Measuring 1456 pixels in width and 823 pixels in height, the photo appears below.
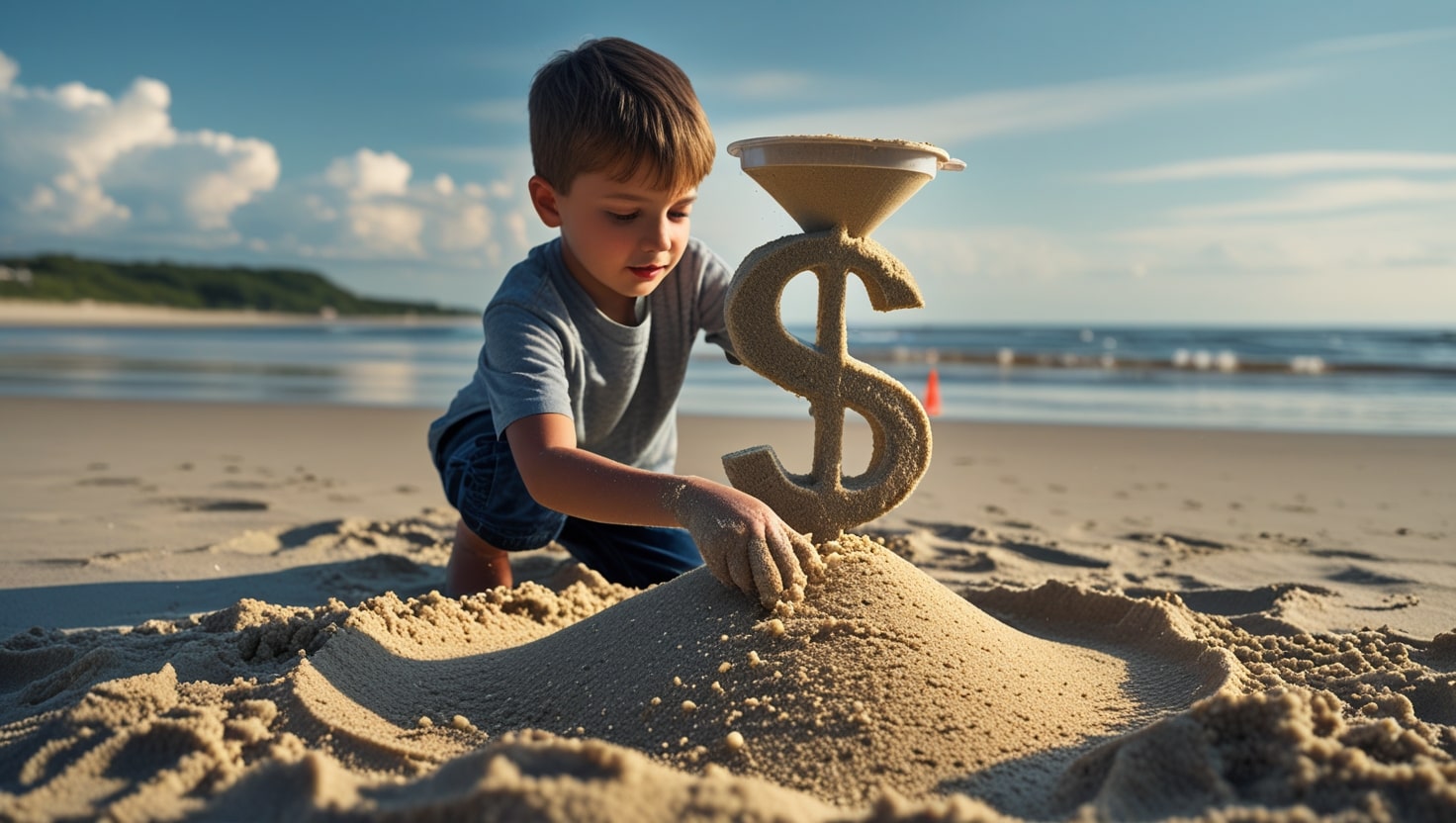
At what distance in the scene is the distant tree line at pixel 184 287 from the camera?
148 feet

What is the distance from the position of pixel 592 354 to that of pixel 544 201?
52 centimetres

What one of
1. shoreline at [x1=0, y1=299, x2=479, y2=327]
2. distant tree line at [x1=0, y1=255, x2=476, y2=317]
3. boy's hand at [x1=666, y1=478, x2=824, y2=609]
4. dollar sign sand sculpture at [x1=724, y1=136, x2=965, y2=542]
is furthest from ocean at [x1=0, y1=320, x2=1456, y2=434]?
distant tree line at [x1=0, y1=255, x2=476, y2=317]

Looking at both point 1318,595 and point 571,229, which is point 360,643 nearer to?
point 571,229

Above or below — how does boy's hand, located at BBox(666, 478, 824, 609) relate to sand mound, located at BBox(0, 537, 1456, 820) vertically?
above

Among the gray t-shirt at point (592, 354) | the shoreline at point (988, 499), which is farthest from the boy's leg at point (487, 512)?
the shoreline at point (988, 499)

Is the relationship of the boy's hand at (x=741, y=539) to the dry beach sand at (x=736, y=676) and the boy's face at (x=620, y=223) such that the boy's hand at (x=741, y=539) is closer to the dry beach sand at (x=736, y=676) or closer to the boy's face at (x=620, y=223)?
the dry beach sand at (x=736, y=676)

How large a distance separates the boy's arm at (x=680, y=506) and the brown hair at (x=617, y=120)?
1.99 feet

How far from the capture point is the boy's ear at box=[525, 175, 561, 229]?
8.46 ft

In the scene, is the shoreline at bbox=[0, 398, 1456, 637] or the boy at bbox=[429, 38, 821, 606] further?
the shoreline at bbox=[0, 398, 1456, 637]

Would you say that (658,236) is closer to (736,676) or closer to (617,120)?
(617,120)

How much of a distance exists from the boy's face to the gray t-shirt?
0.24 m

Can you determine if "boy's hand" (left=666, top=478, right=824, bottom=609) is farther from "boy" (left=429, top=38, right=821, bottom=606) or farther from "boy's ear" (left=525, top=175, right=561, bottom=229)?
"boy's ear" (left=525, top=175, right=561, bottom=229)

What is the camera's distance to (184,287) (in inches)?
2104

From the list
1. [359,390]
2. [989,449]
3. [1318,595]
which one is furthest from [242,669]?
[359,390]
